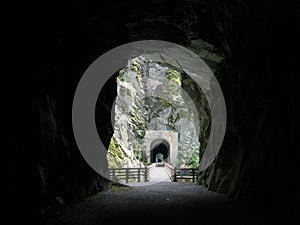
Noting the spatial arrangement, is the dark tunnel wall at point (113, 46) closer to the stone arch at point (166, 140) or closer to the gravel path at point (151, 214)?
the gravel path at point (151, 214)

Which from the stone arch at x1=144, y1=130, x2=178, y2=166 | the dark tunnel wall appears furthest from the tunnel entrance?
the dark tunnel wall

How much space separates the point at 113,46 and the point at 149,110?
3019cm

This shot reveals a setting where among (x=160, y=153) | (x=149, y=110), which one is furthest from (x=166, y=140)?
(x=160, y=153)

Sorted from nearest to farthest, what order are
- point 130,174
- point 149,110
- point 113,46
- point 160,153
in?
point 113,46, point 130,174, point 149,110, point 160,153

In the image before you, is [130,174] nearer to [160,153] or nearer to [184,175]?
[184,175]

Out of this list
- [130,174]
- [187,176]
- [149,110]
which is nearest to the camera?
[130,174]

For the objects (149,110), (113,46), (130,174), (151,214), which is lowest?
(130,174)

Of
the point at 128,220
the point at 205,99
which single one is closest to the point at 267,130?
the point at 128,220

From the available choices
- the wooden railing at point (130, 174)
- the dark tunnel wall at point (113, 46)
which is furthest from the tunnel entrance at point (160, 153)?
the dark tunnel wall at point (113, 46)

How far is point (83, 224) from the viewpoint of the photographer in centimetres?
546

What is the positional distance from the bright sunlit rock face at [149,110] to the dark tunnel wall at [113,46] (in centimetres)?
1952

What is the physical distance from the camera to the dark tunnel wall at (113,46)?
5.26m

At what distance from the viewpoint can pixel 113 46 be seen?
37.2 feet

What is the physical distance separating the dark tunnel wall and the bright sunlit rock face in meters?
19.5
